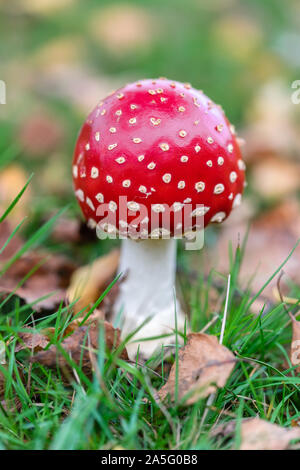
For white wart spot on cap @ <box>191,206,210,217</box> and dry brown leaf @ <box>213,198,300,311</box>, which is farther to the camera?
dry brown leaf @ <box>213,198,300,311</box>

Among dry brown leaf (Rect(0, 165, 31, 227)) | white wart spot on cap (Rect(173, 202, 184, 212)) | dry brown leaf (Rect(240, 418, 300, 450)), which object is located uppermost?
white wart spot on cap (Rect(173, 202, 184, 212))

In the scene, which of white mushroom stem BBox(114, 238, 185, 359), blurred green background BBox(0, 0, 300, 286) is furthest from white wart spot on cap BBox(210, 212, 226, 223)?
blurred green background BBox(0, 0, 300, 286)

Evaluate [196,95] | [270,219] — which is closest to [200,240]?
[270,219]

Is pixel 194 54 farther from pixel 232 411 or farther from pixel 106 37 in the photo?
pixel 232 411

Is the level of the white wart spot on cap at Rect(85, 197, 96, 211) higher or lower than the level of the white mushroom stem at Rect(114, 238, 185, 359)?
higher

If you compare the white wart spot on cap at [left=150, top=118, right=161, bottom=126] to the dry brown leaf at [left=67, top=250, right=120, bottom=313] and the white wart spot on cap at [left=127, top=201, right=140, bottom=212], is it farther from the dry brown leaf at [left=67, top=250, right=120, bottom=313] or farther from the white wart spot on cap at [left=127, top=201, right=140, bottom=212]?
the dry brown leaf at [left=67, top=250, right=120, bottom=313]

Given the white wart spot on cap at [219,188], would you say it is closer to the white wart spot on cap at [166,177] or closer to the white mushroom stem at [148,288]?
the white wart spot on cap at [166,177]

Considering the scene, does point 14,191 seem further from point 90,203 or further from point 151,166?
point 151,166

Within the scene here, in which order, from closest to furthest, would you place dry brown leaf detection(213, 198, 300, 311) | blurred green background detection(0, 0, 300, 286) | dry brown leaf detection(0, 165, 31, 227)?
1. dry brown leaf detection(213, 198, 300, 311)
2. dry brown leaf detection(0, 165, 31, 227)
3. blurred green background detection(0, 0, 300, 286)
